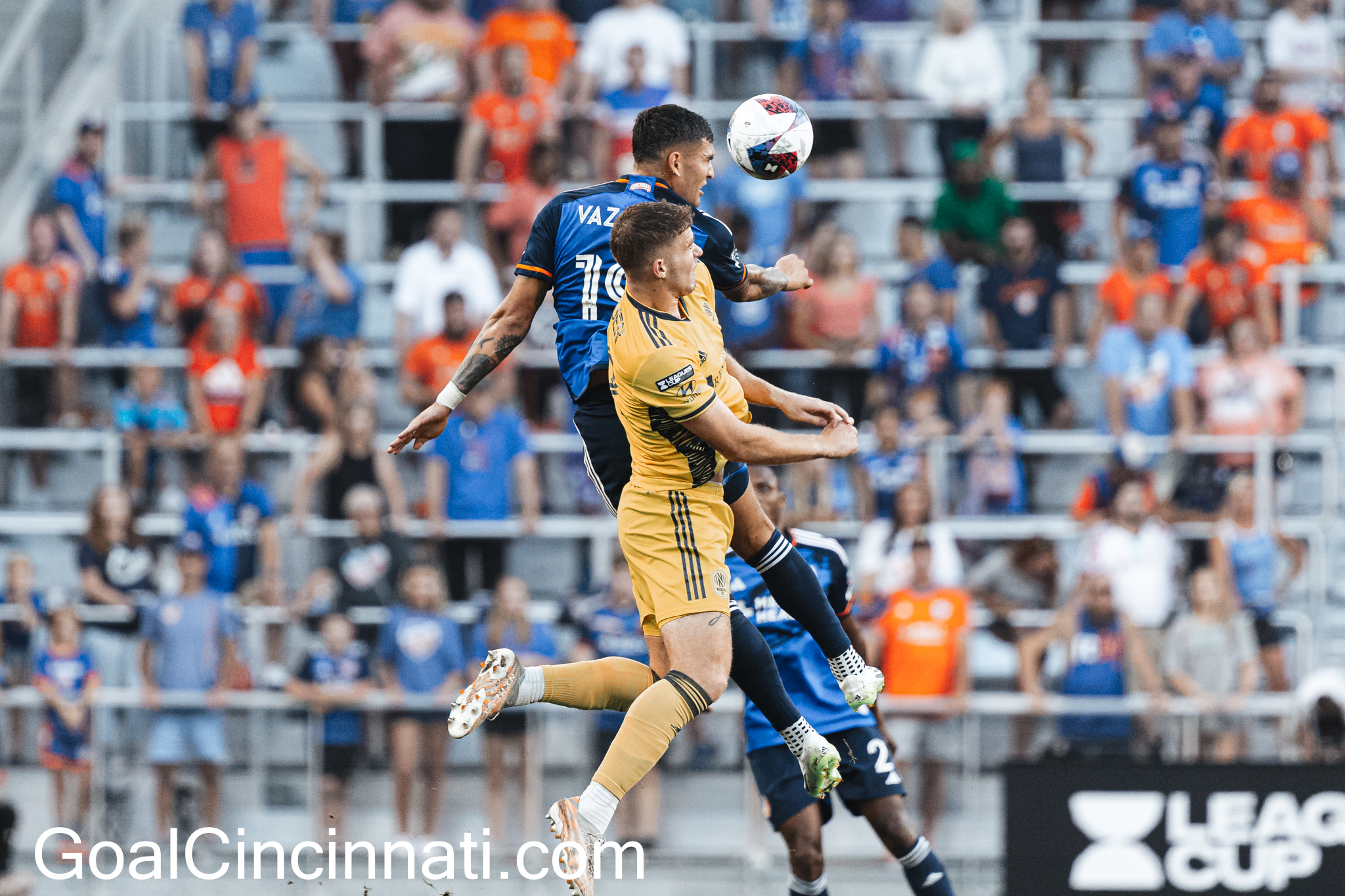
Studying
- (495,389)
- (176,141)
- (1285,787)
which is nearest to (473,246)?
(495,389)

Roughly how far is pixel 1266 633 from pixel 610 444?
6714mm

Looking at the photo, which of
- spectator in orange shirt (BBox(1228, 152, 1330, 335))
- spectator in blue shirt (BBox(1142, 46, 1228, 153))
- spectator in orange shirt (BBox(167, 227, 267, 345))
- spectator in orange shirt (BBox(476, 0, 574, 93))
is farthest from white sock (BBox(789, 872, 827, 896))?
spectator in orange shirt (BBox(476, 0, 574, 93))

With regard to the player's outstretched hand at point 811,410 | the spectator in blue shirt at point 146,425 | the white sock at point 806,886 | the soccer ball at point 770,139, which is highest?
the soccer ball at point 770,139

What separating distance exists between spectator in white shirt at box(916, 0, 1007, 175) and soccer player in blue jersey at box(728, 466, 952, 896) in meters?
7.89

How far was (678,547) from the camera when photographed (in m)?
6.83

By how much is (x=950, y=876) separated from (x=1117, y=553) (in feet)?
9.67

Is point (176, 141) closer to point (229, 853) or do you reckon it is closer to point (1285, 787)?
point (229, 853)

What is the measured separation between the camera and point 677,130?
6977 millimetres

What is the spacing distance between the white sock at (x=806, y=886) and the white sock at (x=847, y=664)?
1.70 meters

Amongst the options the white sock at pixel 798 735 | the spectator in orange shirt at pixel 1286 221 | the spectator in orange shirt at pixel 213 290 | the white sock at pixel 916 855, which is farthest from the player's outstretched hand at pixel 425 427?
the spectator in orange shirt at pixel 1286 221

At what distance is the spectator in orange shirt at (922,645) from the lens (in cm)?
1098

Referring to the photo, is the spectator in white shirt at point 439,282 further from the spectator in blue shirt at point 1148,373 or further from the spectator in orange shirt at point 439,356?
the spectator in blue shirt at point 1148,373

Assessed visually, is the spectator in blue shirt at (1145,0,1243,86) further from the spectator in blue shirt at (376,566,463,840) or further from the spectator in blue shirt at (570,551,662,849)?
the spectator in blue shirt at (376,566,463,840)

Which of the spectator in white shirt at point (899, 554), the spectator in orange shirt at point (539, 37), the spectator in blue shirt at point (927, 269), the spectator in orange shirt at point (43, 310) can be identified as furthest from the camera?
the spectator in orange shirt at point (539, 37)
